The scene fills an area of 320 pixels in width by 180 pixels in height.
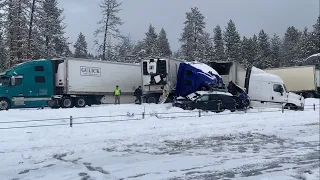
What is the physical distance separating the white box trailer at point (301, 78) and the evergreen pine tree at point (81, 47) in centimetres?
4836

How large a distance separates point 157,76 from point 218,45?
48540 millimetres

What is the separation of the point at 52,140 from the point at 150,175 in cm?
584

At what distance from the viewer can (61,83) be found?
26172 millimetres

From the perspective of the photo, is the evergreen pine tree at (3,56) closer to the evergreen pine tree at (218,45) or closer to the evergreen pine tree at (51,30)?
the evergreen pine tree at (51,30)

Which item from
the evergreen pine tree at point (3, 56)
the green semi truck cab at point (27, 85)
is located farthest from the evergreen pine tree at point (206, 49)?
the green semi truck cab at point (27, 85)

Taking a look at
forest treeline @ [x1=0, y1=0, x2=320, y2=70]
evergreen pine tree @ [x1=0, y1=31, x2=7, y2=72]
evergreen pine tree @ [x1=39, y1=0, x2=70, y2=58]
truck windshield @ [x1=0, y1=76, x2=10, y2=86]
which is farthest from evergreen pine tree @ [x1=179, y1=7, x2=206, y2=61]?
truck windshield @ [x1=0, y1=76, x2=10, y2=86]

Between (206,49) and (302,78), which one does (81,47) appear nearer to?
(206,49)

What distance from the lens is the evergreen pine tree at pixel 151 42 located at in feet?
232

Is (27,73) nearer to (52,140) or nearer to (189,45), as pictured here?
(52,140)

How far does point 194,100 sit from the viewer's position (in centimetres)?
2319

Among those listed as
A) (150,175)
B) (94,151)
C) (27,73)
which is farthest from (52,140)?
(27,73)

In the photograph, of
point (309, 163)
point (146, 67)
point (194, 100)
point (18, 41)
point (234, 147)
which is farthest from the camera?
point (18, 41)

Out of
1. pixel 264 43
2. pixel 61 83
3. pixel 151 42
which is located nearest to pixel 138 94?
pixel 61 83

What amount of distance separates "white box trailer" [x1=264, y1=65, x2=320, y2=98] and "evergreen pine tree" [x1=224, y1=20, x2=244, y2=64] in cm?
2890
